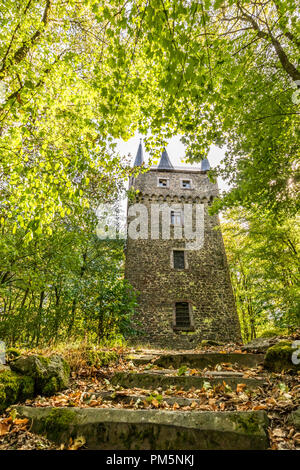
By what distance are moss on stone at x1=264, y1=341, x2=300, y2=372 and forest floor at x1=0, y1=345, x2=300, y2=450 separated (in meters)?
0.14

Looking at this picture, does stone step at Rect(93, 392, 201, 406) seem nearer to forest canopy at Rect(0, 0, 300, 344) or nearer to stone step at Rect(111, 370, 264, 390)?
stone step at Rect(111, 370, 264, 390)

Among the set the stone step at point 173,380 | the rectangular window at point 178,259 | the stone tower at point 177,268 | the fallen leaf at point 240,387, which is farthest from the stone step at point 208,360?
the rectangular window at point 178,259

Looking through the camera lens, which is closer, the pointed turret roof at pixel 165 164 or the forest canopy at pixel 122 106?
the forest canopy at pixel 122 106

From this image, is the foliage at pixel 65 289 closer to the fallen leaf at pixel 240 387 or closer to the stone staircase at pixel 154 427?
the stone staircase at pixel 154 427

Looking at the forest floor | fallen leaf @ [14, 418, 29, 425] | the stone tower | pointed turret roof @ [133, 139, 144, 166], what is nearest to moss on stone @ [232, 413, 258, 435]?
the forest floor

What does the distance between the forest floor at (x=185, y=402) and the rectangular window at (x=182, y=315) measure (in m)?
9.53

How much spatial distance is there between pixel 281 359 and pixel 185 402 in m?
1.50

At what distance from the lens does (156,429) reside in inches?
69.7

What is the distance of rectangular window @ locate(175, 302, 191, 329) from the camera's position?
12.5 m

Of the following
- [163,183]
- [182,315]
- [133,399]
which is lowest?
[133,399]

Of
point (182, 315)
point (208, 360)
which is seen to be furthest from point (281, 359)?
point (182, 315)

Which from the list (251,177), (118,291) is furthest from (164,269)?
(251,177)

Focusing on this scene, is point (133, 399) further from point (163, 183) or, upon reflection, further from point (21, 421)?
point (163, 183)

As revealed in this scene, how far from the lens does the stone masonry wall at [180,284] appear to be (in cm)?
1212
